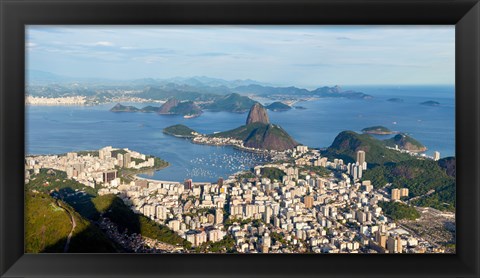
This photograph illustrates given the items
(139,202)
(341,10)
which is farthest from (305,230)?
(341,10)

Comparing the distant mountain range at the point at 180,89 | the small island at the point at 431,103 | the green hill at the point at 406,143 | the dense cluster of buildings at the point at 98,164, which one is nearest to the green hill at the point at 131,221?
the dense cluster of buildings at the point at 98,164

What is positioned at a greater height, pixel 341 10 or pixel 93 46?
pixel 93 46

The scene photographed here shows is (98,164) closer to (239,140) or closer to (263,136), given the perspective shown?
(239,140)

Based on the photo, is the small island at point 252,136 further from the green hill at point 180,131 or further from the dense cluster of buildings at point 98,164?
the dense cluster of buildings at point 98,164

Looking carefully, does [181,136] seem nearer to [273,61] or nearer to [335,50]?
[273,61]

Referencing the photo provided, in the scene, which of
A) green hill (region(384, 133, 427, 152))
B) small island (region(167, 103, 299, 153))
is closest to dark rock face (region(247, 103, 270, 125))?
small island (region(167, 103, 299, 153))

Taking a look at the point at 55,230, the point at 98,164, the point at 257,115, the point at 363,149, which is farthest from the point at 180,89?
the point at 55,230
